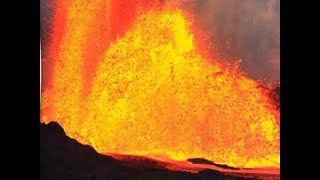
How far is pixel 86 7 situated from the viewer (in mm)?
3316

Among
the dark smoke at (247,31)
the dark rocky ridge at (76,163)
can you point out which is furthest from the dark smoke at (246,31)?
the dark rocky ridge at (76,163)

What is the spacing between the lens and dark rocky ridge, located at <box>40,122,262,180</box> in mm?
3195

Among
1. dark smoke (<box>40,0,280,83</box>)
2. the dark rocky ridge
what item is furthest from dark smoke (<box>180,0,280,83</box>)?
the dark rocky ridge

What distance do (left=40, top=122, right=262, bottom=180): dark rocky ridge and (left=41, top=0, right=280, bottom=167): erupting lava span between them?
5cm

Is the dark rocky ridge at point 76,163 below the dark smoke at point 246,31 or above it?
below

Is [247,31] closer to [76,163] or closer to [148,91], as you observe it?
[148,91]

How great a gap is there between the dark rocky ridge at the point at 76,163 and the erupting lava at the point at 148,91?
0.05 m

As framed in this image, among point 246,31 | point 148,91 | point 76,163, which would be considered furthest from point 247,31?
point 76,163

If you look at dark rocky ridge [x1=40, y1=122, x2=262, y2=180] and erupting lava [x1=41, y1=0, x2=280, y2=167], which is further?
dark rocky ridge [x1=40, y1=122, x2=262, y2=180]

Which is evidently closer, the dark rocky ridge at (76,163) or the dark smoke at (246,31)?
the dark smoke at (246,31)

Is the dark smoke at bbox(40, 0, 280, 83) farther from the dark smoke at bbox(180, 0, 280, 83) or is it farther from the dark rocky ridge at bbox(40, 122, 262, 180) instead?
the dark rocky ridge at bbox(40, 122, 262, 180)

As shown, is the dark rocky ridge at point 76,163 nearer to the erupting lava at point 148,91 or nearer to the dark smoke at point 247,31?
the erupting lava at point 148,91

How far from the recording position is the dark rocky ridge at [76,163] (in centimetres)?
320

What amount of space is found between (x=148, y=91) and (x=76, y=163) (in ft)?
1.81
